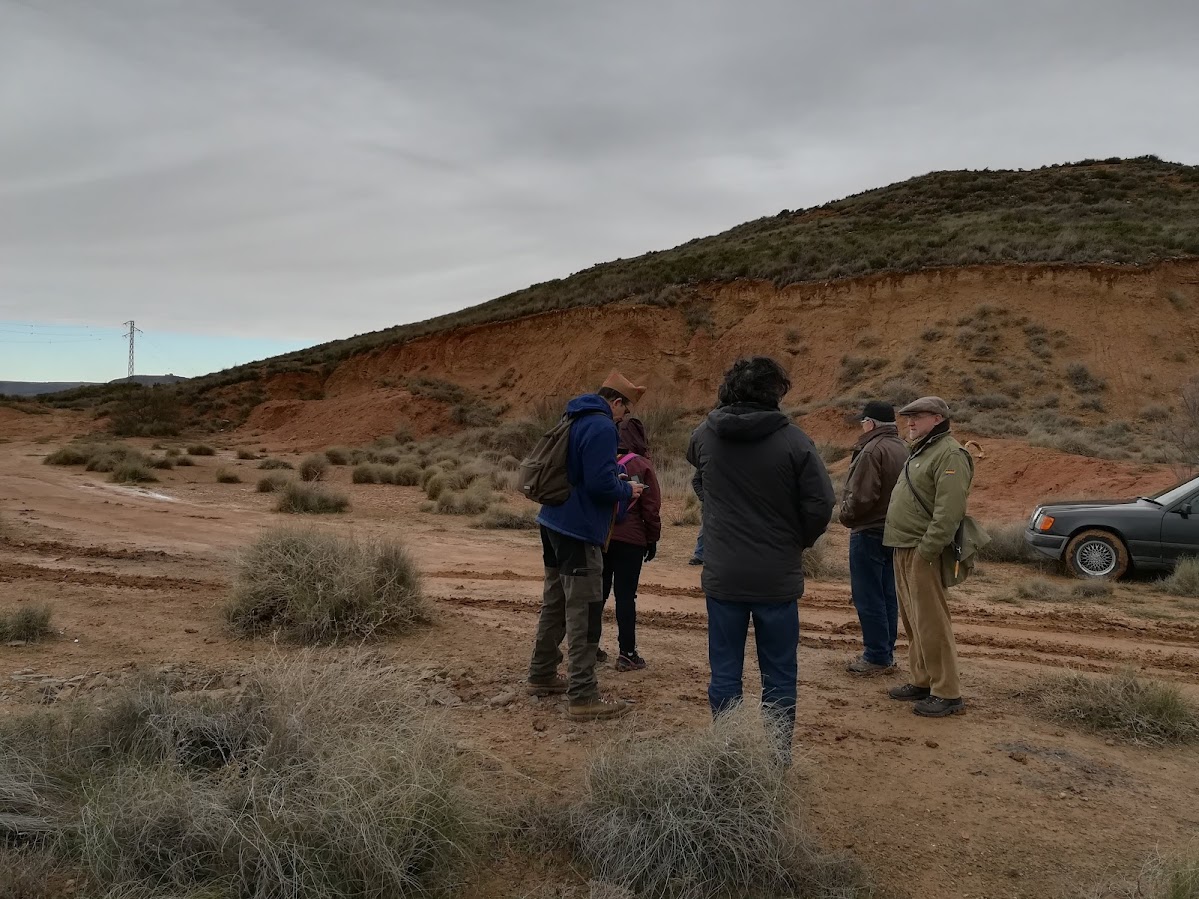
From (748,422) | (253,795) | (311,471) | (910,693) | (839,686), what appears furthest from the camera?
(311,471)

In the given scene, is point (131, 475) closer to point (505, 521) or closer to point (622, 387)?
point (505, 521)

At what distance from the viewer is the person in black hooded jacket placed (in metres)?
3.69

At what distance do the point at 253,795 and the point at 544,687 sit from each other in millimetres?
2241

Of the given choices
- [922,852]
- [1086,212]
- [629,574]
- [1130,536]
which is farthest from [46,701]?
[1086,212]

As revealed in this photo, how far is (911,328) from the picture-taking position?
1115 inches

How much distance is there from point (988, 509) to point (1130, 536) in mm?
5238

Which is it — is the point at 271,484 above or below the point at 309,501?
above

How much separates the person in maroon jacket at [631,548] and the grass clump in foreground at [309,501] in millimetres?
9646

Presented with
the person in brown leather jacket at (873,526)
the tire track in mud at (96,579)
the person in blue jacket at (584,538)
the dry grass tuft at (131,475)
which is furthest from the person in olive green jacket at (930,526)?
the dry grass tuft at (131,475)

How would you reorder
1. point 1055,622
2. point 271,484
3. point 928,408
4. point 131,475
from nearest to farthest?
1. point 928,408
2. point 1055,622
3. point 271,484
4. point 131,475

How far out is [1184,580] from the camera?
29.9ft

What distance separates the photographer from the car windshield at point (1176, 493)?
948 centimetres

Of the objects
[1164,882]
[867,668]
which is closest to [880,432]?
[867,668]

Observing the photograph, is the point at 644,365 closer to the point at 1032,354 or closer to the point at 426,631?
the point at 1032,354
